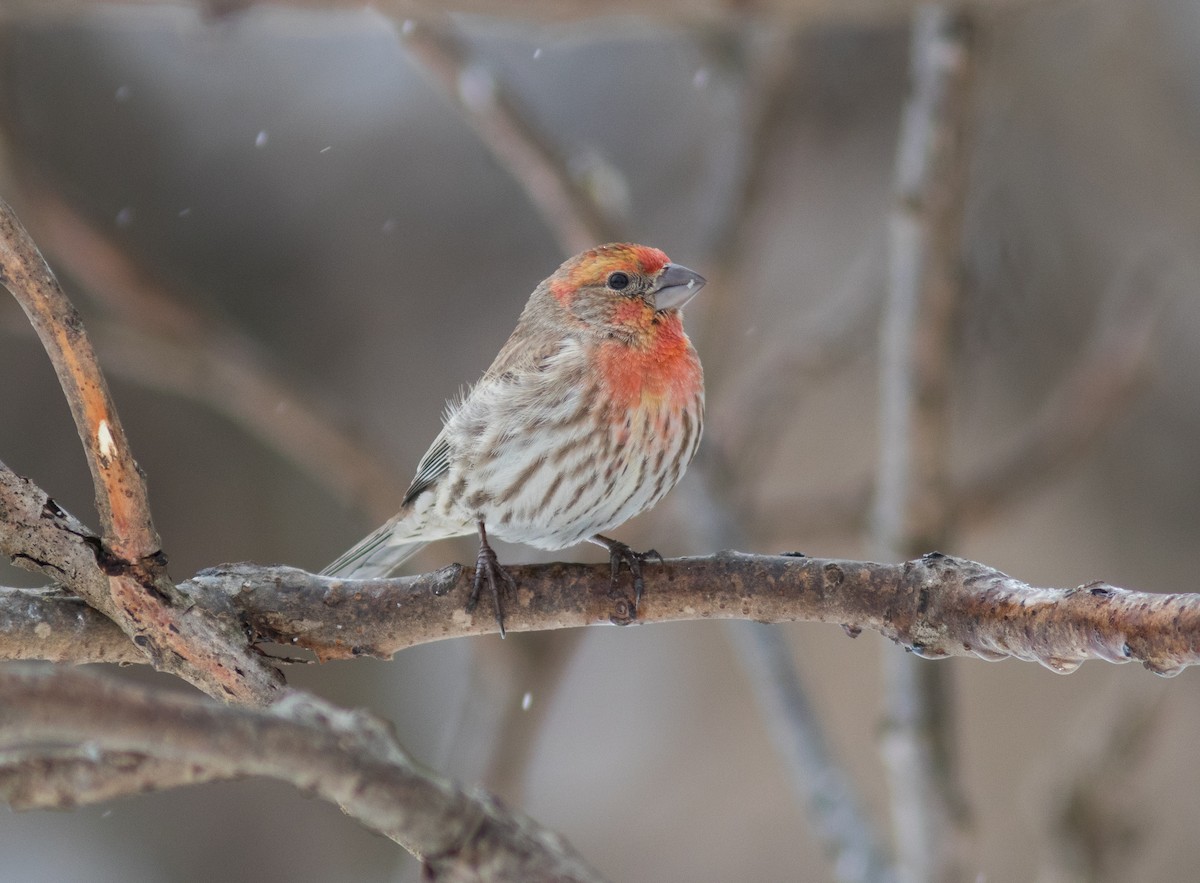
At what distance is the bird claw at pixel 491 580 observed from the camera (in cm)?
226

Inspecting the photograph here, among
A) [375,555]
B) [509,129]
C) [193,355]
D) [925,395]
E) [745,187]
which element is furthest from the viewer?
[745,187]

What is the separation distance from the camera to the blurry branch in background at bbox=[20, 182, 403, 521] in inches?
171

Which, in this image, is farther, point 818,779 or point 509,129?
point 509,129

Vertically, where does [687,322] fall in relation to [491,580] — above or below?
above

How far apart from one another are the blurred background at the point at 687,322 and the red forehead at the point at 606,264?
3.61 feet

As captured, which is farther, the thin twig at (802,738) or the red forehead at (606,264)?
the thin twig at (802,738)

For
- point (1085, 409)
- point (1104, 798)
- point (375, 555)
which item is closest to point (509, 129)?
point (375, 555)

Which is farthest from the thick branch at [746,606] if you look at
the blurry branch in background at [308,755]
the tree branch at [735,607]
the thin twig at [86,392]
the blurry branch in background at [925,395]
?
the blurry branch in background at [925,395]

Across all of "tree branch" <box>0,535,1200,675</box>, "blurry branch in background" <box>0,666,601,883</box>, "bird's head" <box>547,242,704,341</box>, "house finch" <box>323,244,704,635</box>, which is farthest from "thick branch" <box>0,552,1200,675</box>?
"bird's head" <box>547,242,704,341</box>

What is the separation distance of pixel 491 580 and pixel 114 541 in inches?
27.1

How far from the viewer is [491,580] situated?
2.30 m

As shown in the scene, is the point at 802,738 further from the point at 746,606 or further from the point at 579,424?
the point at 746,606

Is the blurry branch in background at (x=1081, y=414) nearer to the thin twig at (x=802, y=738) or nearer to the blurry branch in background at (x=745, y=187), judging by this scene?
the thin twig at (x=802, y=738)

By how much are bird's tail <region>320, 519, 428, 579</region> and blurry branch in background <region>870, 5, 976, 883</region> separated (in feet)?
5.27
